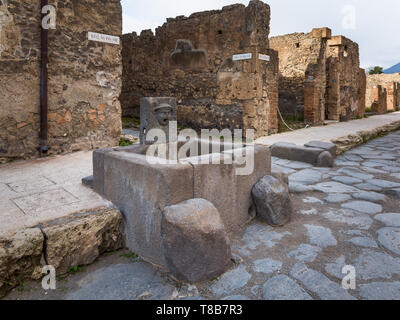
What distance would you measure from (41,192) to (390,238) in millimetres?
3063

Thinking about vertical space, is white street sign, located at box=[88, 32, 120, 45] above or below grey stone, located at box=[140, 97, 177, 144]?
above

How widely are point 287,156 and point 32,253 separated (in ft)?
15.4

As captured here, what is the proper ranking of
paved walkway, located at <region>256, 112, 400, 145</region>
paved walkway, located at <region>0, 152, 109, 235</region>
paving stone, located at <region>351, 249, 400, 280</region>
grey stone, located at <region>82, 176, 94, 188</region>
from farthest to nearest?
paved walkway, located at <region>256, 112, 400, 145</region>, grey stone, located at <region>82, 176, 94, 188</region>, paved walkway, located at <region>0, 152, 109, 235</region>, paving stone, located at <region>351, 249, 400, 280</region>

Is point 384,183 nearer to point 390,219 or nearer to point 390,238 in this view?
point 390,219

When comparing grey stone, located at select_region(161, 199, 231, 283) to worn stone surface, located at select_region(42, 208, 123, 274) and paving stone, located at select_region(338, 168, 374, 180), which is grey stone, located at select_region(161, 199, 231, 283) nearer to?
worn stone surface, located at select_region(42, 208, 123, 274)

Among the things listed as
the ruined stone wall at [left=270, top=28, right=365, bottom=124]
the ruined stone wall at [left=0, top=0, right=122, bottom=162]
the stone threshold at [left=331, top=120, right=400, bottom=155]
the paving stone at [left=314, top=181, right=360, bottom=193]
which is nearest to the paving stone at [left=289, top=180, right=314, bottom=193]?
the paving stone at [left=314, top=181, right=360, bottom=193]

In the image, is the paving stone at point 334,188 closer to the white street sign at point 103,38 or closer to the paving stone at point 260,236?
the paving stone at point 260,236

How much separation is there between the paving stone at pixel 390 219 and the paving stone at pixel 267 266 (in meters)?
1.33

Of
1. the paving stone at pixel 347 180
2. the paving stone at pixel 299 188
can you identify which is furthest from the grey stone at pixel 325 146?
the paving stone at pixel 299 188

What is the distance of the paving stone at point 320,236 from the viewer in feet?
8.57

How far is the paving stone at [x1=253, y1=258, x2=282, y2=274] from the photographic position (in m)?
2.22

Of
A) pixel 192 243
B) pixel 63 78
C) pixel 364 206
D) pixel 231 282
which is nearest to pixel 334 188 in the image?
pixel 364 206

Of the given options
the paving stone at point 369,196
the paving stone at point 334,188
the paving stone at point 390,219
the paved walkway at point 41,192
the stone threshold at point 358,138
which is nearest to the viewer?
the paved walkway at point 41,192
